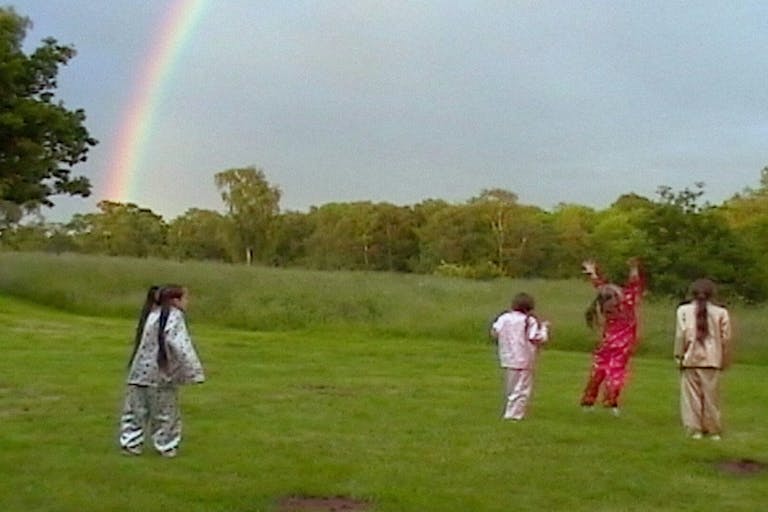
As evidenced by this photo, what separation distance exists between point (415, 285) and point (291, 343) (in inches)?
528

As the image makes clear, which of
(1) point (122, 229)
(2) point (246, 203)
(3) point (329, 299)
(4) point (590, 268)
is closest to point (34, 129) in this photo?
(3) point (329, 299)

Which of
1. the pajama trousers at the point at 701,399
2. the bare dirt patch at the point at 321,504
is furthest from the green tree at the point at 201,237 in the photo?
the bare dirt patch at the point at 321,504

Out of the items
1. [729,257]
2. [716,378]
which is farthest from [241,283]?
[716,378]

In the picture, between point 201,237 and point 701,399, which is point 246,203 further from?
point 701,399

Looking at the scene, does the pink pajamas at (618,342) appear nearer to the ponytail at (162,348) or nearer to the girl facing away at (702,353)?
the girl facing away at (702,353)

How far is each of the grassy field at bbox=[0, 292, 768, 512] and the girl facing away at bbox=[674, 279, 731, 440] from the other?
33 cm

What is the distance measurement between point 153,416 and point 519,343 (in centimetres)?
475

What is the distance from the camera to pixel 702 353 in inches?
522

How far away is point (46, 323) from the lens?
104 ft

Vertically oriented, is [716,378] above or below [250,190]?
below

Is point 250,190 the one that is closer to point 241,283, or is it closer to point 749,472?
point 241,283

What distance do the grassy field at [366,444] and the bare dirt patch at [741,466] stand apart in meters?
0.10

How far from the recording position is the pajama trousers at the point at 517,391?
570 inches

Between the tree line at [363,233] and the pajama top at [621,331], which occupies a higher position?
the tree line at [363,233]
